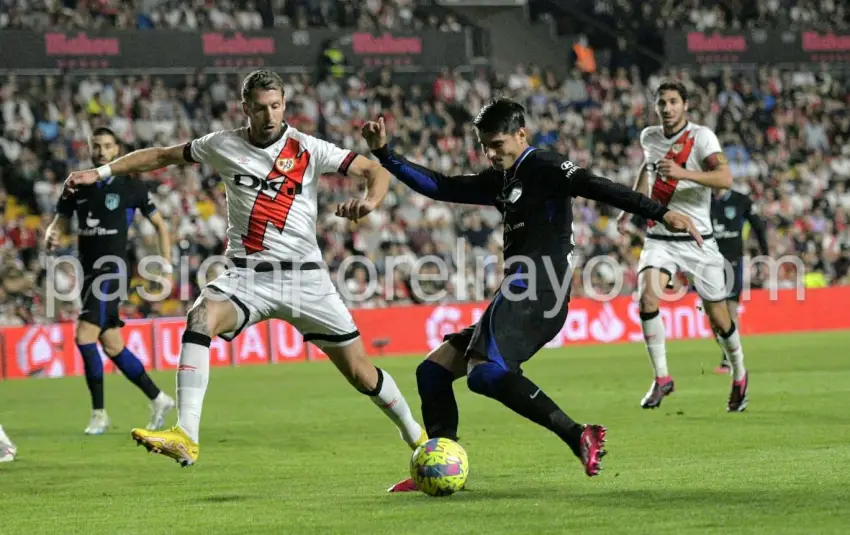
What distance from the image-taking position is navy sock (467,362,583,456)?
7398mm

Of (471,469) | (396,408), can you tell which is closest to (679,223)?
(396,408)

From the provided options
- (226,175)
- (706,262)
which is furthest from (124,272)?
(706,262)

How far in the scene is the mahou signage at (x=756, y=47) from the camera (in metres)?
34.1

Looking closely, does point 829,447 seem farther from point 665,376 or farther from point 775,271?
point 775,271

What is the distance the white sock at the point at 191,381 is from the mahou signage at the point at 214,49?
19711 millimetres

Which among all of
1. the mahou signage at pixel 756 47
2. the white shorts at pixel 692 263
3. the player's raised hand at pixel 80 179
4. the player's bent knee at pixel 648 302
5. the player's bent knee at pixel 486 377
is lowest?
the player's bent knee at pixel 648 302

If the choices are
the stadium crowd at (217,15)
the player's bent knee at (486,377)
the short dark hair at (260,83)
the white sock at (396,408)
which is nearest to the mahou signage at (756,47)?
the stadium crowd at (217,15)

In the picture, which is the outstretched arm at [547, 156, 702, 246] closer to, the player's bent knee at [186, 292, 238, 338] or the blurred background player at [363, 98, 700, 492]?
the blurred background player at [363, 98, 700, 492]

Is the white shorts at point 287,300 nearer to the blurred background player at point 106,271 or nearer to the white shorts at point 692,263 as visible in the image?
the blurred background player at point 106,271

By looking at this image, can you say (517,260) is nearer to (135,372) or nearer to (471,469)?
(471,469)

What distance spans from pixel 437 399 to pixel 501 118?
63.7 inches

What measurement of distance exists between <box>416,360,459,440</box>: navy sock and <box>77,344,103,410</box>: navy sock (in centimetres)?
539

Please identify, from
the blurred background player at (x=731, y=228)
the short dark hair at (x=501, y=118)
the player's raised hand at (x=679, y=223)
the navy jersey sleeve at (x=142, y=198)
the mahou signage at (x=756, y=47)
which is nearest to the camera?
the player's raised hand at (x=679, y=223)

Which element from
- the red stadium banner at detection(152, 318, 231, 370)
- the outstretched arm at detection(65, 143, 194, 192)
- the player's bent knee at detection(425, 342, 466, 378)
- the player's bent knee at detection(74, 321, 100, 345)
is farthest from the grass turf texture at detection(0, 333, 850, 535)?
the red stadium banner at detection(152, 318, 231, 370)
